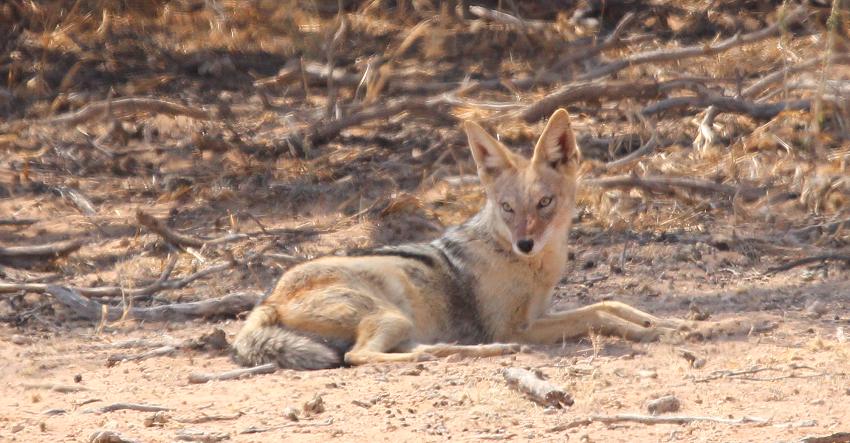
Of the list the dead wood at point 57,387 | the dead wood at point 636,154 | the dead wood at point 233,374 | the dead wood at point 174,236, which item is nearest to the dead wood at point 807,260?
the dead wood at point 636,154

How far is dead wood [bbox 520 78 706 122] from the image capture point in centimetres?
902

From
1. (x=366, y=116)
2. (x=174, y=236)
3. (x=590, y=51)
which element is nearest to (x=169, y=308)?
(x=174, y=236)

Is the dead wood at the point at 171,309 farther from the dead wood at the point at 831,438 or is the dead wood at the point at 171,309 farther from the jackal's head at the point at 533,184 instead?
the dead wood at the point at 831,438

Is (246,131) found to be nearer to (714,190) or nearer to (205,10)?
(205,10)

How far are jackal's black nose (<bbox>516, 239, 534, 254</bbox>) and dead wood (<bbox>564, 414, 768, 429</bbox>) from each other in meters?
1.79

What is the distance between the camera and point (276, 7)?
A: 37.1 ft

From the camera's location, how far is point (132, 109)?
968 cm

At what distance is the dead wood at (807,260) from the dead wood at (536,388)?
263cm

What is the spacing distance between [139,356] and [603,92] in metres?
4.28

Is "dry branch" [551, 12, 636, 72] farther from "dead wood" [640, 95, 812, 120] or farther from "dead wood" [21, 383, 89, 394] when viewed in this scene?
"dead wood" [21, 383, 89, 394]

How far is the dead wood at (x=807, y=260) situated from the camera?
7125mm

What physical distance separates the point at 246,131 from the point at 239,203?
3.75 ft

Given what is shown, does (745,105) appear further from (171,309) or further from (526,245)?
(171,309)

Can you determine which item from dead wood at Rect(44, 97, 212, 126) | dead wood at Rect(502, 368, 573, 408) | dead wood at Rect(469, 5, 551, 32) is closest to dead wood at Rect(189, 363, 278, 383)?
dead wood at Rect(502, 368, 573, 408)
